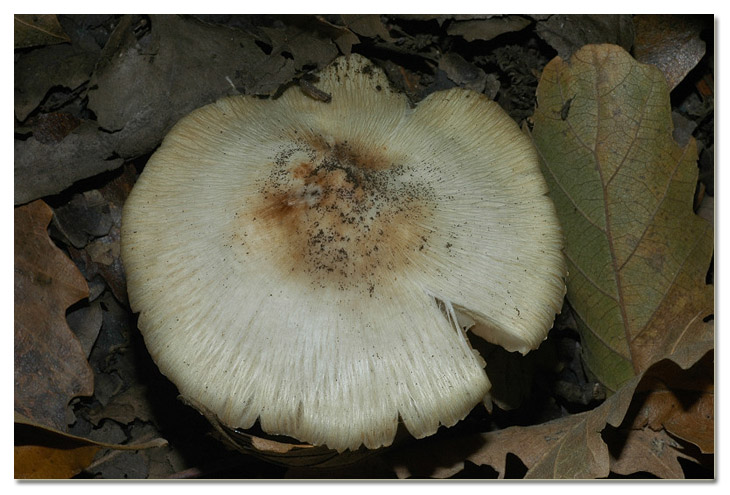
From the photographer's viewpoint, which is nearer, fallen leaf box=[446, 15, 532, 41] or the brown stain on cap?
the brown stain on cap

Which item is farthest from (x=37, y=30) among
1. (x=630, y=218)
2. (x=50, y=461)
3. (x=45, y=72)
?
(x=630, y=218)

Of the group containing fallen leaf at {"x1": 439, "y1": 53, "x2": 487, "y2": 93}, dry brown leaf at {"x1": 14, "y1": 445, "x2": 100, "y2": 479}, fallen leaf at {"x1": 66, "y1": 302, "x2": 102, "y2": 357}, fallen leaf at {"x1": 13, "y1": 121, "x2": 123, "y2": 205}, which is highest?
fallen leaf at {"x1": 439, "y1": 53, "x2": 487, "y2": 93}

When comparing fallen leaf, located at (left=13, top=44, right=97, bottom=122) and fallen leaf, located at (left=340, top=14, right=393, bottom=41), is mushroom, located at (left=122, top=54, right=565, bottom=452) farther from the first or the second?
fallen leaf, located at (left=13, top=44, right=97, bottom=122)

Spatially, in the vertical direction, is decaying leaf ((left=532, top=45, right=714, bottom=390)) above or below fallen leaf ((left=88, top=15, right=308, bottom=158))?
above

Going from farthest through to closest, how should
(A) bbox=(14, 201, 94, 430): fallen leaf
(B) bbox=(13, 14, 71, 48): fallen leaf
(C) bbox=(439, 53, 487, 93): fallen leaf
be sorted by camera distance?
1. (C) bbox=(439, 53, 487, 93): fallen leaf
2. (B) bbox=(13, 14, 71, 48): fallen leaf
3. (A) bbox=(14, 201, 94, 430): fallen leaf

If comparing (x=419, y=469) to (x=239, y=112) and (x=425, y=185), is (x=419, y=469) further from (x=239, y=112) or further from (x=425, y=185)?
(x=239, y=112)

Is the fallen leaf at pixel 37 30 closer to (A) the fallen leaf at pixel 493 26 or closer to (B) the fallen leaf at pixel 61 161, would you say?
(B) the fallen leaf at pixel 61 161

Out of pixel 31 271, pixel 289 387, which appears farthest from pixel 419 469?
pixel 31 271

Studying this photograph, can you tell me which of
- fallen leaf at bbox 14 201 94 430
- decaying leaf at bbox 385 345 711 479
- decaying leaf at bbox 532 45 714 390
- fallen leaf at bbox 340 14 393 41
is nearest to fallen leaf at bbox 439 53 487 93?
fallen leaf at bbox 340 14 393 41
